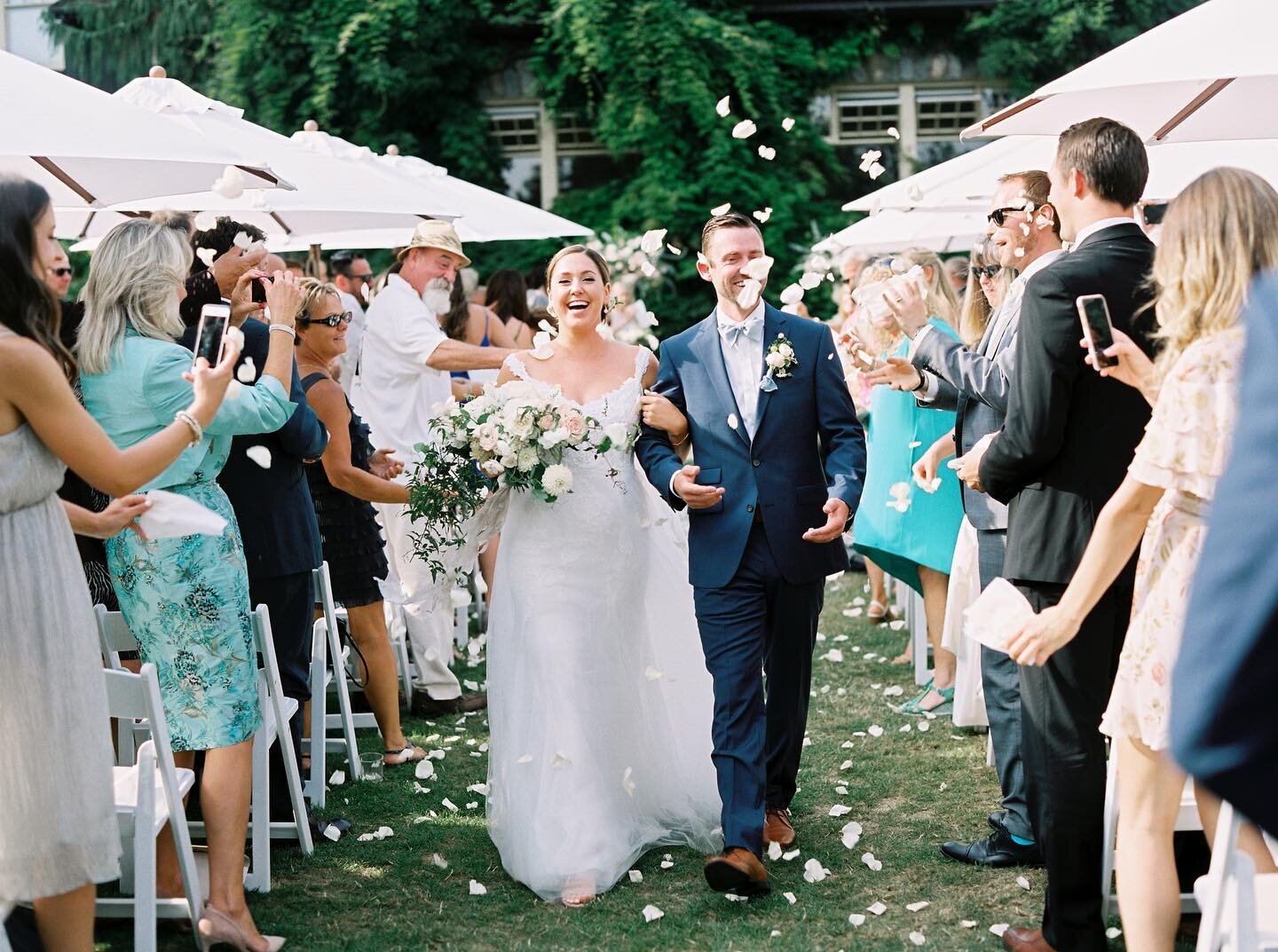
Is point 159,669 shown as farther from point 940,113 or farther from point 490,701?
point 940,113

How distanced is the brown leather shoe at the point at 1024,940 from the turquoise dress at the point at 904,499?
120 inches

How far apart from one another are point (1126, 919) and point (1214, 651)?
2.32 m

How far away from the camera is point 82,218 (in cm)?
809

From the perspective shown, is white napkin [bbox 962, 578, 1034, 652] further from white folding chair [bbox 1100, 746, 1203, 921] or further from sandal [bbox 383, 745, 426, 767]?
sandal [bbox 383, 745, 426, 767]

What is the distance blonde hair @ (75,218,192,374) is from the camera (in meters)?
4.15

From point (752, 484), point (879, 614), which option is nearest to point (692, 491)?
point (752, 484)

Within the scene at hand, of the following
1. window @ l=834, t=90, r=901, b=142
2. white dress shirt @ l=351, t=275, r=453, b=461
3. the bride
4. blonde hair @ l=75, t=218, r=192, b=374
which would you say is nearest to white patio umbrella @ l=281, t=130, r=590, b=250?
white dress shirt @ l=351, t=275, r=453, b=461

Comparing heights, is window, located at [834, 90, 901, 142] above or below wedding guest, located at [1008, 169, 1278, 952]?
above

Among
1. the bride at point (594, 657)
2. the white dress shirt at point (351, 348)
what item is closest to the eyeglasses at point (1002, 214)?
the bride at point (594, 657)

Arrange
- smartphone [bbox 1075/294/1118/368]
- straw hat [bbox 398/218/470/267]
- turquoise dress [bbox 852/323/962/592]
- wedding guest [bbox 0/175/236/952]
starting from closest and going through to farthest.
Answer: wedding guest [bbox 0/175/236/952] → smartphone [bbox 1075/294/1118/368] → turquoise dress [bbox 852/323/962/592] → straw hat [bbox 398/218/470/267]

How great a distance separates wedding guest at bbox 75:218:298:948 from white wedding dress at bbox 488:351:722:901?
1.08 m

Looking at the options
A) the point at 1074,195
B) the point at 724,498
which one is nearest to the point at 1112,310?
the point at 1074,195

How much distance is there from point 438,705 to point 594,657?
2591 mm

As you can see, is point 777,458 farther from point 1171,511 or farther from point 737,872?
point 1171,511
